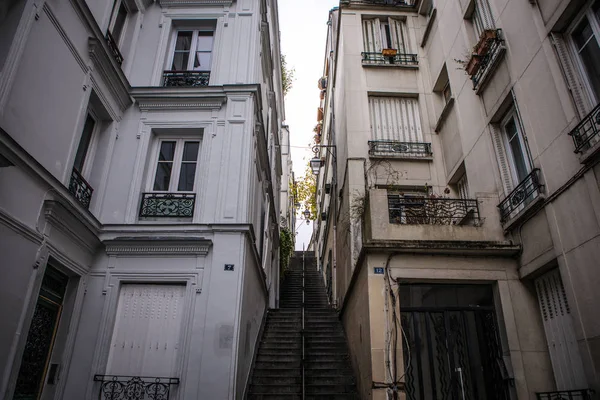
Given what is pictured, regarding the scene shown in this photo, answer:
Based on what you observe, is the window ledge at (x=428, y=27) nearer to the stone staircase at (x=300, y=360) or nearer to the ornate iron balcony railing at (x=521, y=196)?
the ornate iron balcony railing at (x=521, y=196)

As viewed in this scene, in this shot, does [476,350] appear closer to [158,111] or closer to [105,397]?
[105,397]

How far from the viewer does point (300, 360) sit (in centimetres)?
975

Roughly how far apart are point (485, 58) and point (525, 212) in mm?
3572

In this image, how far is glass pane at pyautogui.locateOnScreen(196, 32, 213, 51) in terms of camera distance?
10.9 m

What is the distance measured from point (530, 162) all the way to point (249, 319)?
6.57 meters

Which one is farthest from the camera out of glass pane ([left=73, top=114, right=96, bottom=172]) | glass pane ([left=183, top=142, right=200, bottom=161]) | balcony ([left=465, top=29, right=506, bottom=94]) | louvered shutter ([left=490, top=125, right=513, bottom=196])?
glass pane ([left=183, top=142, right=200, bottom=161])

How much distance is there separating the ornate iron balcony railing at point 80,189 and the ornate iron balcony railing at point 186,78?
3.34 meters

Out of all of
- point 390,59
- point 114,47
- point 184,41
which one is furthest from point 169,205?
point 390,59

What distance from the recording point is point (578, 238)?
18.2 ft

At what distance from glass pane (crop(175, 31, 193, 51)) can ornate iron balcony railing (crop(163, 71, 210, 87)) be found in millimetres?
1226

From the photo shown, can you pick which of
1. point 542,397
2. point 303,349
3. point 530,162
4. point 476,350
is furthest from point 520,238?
point 303,349

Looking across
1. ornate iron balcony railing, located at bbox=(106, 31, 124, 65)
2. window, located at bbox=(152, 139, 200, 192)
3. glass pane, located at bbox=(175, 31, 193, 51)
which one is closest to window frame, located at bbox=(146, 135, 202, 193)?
window, located at bbox=(152, 139, 200, 192)

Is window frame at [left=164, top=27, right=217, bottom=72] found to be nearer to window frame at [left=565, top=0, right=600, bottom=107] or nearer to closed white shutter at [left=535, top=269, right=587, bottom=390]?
window frame at [left=565, top=0, right=600, bottom=107]

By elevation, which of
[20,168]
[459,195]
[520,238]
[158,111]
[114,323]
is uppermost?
[158,111]
